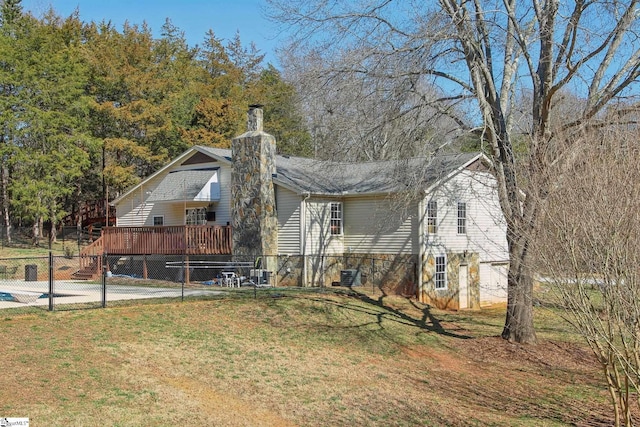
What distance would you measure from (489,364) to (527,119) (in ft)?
24.3

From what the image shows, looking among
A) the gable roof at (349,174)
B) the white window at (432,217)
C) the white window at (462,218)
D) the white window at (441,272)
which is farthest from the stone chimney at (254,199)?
the white window at (462,218)

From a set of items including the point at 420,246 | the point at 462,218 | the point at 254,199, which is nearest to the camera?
the point at 420,246

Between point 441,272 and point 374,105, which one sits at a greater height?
point 374,105

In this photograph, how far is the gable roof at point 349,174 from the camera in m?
23.7

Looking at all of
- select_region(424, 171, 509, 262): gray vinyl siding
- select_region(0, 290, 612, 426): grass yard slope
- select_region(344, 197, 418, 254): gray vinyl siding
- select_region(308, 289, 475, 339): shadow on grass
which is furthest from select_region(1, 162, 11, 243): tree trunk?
Answer: select_region(424, 171, 509, 262): gray vinyl siding

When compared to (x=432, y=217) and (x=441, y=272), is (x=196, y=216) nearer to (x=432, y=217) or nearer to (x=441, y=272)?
(x=432, y=217)

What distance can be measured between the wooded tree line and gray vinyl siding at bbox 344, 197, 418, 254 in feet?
41.5

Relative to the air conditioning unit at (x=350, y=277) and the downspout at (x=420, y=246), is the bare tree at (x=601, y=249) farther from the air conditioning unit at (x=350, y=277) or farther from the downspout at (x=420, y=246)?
the air conditioning unit at (x=350, y=277)

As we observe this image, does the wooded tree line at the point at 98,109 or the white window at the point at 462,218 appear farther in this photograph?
the wooded tree line at the point at 98,109

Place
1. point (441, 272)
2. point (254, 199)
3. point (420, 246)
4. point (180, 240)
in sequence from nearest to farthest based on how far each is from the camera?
point (420, 246)
point (441, 272)
point (254, 199)
point (180, 240)

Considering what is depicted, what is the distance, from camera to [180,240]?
25984 millimetres

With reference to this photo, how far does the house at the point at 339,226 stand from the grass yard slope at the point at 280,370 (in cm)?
461

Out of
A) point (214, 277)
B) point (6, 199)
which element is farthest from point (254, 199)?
point (6, 199)

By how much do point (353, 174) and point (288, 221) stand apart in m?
4.13
